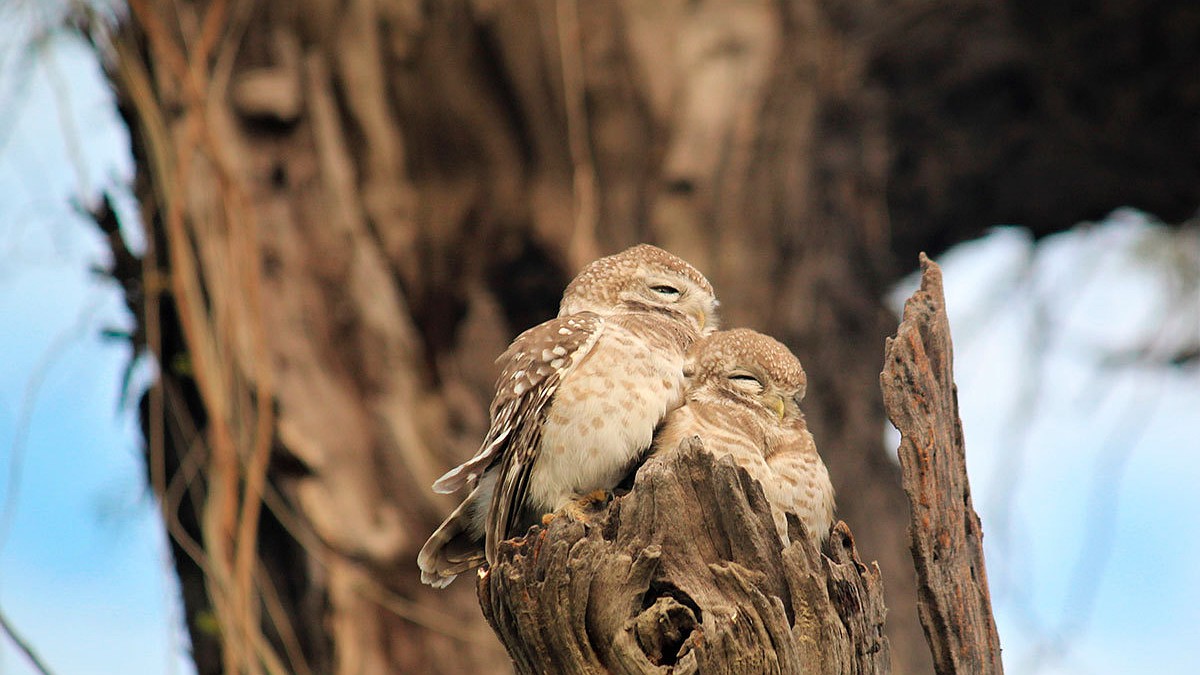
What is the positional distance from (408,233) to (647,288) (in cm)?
282

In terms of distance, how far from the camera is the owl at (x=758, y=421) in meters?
2.63

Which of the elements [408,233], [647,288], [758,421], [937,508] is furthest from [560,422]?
[408,233]

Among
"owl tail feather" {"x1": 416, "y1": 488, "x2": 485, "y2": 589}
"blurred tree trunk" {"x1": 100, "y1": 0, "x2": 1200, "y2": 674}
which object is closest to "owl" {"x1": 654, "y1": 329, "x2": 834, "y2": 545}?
"owl tail feather" {"x1": 416, "y1": 488, "x2": 485, "y2": 589}

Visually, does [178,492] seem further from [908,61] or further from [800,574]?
[908,61]

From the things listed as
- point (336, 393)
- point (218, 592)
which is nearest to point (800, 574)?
point (218, 592)

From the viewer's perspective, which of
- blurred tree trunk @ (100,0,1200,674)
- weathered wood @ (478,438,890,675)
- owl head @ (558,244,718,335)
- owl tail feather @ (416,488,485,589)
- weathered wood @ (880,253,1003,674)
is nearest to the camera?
weathered wood @ (478,438,890,675)

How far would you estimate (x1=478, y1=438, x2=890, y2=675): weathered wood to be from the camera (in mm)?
2287

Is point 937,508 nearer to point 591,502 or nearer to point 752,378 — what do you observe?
point 752,378

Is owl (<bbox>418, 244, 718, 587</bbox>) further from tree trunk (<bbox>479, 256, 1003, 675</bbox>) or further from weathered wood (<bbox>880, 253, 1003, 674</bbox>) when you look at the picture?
weathered wood (<bbox>880, 253, 1003, 674</bbox>)

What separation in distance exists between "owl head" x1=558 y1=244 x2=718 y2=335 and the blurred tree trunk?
222 centimetres

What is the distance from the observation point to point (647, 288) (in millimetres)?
3256

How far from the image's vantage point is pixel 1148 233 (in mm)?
7434

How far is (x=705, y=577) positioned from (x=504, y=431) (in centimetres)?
76

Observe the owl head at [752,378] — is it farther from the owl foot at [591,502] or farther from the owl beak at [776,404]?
the owl foot at [591,502]
